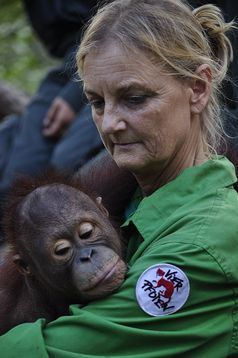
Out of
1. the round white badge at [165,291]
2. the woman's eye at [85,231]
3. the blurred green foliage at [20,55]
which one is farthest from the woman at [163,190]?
the blurred green foliage at [20,55]

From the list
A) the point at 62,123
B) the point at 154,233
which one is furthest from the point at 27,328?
the point at 62,123

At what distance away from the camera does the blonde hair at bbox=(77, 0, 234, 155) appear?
9.43ft

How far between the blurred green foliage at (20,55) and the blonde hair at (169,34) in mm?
6077

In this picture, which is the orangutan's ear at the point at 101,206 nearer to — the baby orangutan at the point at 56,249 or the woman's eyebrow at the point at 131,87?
the baby orangutan at the point at 56,249

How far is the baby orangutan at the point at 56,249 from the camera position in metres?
2.90

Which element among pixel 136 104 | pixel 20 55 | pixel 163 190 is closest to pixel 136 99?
pixel 136 104

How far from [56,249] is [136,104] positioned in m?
0.53

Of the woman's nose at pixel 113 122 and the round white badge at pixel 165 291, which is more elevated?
the woman's nose at pixel 113 122

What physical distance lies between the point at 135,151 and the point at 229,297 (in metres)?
0.56

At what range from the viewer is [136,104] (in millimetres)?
2898

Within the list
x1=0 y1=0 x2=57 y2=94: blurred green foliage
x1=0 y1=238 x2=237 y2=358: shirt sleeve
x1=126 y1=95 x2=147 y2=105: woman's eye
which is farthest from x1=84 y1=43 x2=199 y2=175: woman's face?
x1=0 y1=0 x2=57 y2=94: blurred green foliage

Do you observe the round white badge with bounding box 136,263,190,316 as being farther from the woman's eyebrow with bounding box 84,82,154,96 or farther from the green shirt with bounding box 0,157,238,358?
the woman's eyebrow with bounding box 84,82,154,96

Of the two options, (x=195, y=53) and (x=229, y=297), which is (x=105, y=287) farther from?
(x=195, y=53)

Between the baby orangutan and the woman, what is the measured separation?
10cm
